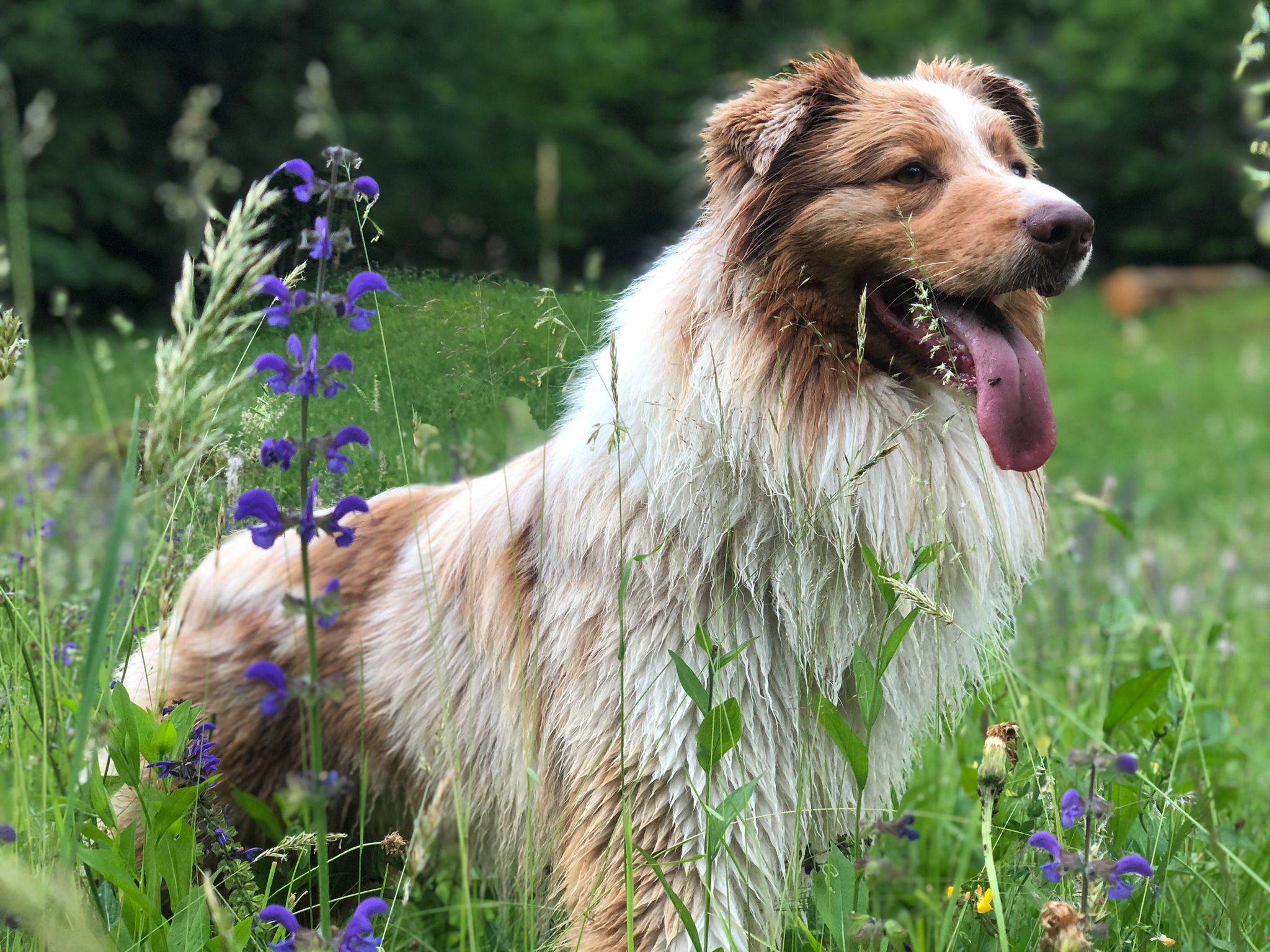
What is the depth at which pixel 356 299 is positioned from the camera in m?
1.63

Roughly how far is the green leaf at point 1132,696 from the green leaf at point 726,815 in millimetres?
859

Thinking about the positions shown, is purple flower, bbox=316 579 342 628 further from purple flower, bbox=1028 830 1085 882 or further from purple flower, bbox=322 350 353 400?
purple flower, bbox=1028 830 1085 882

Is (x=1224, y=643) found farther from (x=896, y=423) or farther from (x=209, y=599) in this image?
(x=209, y=599)

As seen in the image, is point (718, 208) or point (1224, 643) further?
point (1224, 643)

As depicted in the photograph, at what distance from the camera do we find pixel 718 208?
2600 mm

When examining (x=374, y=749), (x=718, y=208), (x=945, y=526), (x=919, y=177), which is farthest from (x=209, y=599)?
(x=919, y=177)

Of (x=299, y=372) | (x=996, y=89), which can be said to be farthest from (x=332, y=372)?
(x=996, y=89)

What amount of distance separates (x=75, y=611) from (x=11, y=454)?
3.95ft

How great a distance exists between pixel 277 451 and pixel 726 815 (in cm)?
88

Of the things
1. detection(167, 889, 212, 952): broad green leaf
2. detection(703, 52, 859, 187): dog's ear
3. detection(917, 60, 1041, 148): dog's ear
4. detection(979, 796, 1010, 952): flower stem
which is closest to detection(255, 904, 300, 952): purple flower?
detection(167, 889, 212, 952): broad green leaf

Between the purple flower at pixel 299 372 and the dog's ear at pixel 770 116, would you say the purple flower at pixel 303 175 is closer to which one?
the purple flower at pixel 299 372

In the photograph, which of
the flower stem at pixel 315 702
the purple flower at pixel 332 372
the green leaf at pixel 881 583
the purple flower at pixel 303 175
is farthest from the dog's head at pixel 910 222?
the flower stem at pixel 315 702

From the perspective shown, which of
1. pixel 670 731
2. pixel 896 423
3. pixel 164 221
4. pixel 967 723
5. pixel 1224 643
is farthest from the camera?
pixel 164 221

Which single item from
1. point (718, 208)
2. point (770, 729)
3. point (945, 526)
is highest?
point (718, 208)
